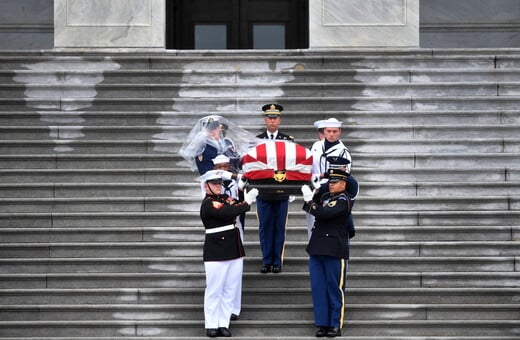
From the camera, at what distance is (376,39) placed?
774 inches

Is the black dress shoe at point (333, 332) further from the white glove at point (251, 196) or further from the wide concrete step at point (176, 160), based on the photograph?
the wide concrete step at point (176, 160)

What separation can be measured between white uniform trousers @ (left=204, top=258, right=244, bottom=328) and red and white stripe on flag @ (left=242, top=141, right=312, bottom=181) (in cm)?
102

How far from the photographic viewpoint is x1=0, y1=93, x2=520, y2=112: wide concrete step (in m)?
17.3

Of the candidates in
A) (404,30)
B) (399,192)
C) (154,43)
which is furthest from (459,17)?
(399,192)

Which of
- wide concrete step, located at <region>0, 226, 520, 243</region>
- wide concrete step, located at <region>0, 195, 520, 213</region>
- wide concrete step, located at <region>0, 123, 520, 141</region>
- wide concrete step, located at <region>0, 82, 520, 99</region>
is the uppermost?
wide concrete step, located at <region>0, 82, 520, 99</region>

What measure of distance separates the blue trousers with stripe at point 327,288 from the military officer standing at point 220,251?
2.86 feet

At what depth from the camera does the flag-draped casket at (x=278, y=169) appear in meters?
13.3

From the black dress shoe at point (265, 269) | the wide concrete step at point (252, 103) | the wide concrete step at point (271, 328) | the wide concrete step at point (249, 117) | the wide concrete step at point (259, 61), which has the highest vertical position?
the wide concrete step at point (259, 61)

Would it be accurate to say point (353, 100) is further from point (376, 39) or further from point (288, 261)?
point (288, 261)

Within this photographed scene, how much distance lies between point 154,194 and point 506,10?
10747 millimetres

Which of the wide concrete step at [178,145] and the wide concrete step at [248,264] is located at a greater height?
the wide concrete step at [178,145]

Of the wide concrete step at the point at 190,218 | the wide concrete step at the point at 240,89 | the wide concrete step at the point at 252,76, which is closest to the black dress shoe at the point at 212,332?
the wide concrete step at the point at 190,218

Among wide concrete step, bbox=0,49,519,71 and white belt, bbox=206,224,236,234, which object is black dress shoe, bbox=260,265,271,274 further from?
wide concrete step, bbox=0,49,519,71

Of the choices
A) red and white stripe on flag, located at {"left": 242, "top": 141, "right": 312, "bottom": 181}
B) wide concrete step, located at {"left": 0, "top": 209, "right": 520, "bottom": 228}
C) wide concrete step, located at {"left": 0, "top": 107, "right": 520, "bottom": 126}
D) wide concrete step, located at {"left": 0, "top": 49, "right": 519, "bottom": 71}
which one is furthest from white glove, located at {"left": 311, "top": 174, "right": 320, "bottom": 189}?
wide concrete step, located at {"left": 0, "top": 49, "right": 519, "bottom": 71}
